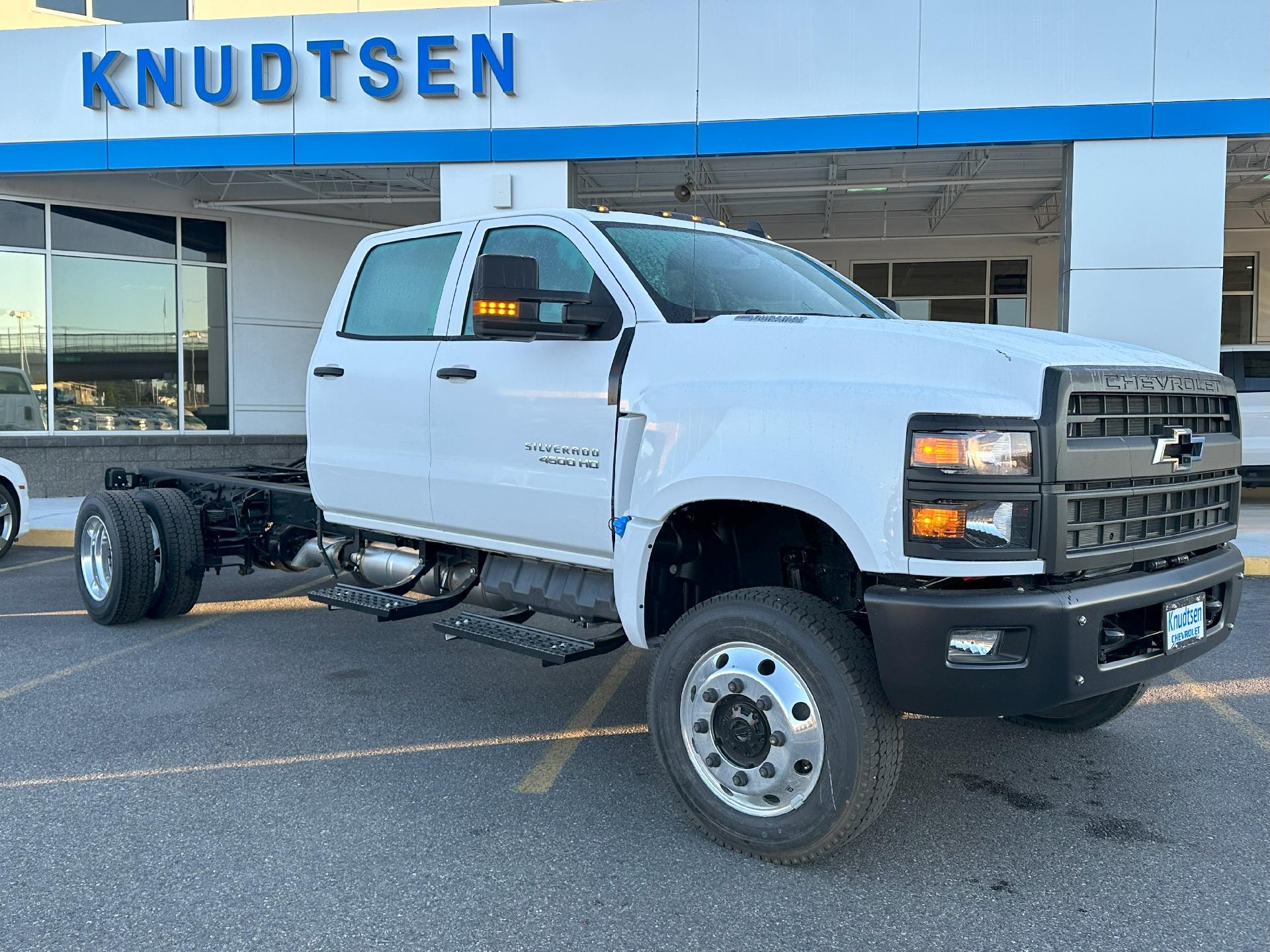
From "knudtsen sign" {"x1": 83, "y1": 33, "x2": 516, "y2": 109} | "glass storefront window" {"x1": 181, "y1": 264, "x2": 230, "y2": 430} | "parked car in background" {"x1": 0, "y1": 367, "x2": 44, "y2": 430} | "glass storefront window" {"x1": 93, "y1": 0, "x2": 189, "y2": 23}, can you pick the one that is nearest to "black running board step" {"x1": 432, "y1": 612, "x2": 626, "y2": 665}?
"knudtsen sign" {"x1": 83, "y1": 33, "x2": 516, "y2": 109}

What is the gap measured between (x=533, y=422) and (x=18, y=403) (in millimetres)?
13311

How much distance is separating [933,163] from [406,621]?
10.0 metres

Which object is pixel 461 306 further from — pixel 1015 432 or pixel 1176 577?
pixel 1176 577

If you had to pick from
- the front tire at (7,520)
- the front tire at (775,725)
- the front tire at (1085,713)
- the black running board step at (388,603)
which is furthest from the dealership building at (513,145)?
the front tire at (775,725)

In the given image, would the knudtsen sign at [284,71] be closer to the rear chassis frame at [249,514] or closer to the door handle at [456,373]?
the rear chassis frame at [249,514]

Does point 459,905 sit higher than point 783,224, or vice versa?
point 783,224

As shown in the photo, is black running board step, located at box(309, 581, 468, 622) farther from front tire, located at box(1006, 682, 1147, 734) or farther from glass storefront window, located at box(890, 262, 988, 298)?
glass storefront window, located at box(890, 262, 988, 298)

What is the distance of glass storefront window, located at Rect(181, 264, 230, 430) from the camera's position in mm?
16156

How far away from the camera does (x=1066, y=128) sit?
11523mm

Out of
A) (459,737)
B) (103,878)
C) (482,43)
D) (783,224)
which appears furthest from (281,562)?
(783,224)

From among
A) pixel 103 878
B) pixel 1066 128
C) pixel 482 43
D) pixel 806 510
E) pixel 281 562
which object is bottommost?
pixel 103 878

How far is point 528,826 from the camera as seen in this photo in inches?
149

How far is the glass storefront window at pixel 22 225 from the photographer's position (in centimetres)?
1473

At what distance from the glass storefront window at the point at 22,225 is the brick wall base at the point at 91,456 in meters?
2.73
